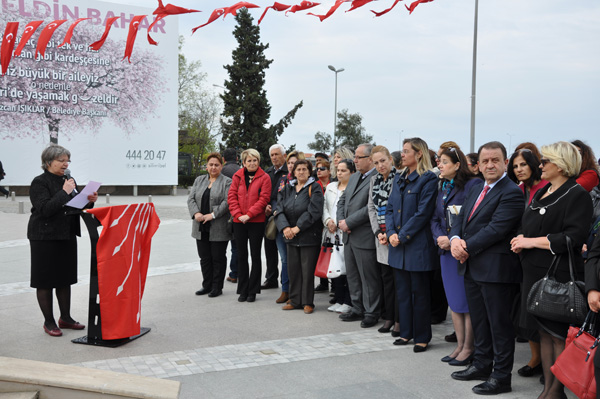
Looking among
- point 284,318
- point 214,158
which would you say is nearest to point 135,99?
point 214,158

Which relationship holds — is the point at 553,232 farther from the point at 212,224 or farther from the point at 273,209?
the point at 212,224

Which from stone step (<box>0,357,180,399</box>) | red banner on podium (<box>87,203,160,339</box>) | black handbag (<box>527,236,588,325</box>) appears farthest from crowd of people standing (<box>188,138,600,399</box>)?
stone step (<box>0,357,180,399</box>)

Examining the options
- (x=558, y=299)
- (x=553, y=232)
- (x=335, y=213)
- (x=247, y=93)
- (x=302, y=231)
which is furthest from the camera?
(x=247, y=93)

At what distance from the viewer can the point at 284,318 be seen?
6.88 meters

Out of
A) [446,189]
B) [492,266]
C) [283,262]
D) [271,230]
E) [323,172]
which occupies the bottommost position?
[283,262]

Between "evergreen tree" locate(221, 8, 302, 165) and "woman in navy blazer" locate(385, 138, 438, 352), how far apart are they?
34.7 meters

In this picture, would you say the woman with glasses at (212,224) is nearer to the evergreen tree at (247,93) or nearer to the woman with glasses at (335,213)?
the woman with glasses at (335,213)

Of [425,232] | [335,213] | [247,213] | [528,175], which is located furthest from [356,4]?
[247,213]

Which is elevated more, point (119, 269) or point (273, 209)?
point (273, 209)

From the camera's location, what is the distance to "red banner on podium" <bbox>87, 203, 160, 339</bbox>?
5.57m

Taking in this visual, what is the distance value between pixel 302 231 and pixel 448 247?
97.6 inches

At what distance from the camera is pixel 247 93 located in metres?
40.1

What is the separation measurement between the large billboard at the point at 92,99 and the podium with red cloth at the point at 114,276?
28639mm

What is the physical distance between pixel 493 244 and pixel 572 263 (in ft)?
2.39
